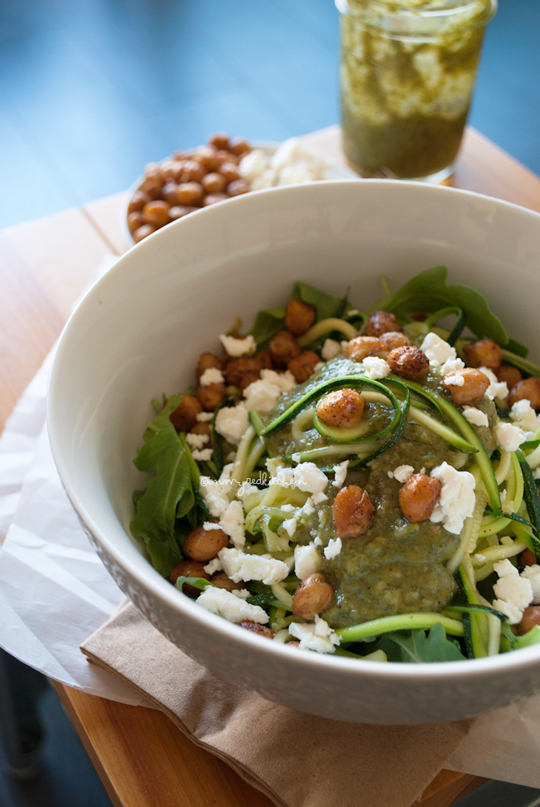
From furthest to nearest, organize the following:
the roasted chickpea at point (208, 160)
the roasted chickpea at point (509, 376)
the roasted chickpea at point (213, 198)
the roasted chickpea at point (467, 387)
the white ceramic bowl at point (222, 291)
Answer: the roasted chickpea at point (208, 160), the roasted chickpea at point (213, 198), the roasted chickpea at point (509, 376), the roasted chickpea at point (467, 387), the white ceramic bowl at point (222, 291)

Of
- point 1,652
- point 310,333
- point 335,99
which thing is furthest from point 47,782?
point 335,99

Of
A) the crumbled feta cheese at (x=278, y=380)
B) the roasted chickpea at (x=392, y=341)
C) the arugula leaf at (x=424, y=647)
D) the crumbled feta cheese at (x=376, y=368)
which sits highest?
the crumbled feta cheese at (x=376, y=368)

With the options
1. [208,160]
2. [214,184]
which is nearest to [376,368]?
[214,184]

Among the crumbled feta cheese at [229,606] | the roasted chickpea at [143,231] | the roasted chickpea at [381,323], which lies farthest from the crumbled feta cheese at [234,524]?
the roasted chickpea at [143,231]

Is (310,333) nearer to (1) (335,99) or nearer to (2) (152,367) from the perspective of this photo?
(2) (152,367)

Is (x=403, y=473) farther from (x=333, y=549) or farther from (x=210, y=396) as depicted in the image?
(x=210, y=396)

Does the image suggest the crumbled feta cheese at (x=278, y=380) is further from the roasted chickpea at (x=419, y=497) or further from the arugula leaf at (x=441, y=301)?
the roasted chickpea at (x=419, y=497)

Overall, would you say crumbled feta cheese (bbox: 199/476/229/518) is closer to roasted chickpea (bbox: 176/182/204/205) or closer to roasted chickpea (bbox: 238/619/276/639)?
roasted chickpea (bbox: 238/619/276/639)
